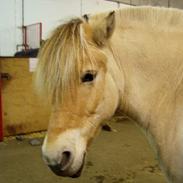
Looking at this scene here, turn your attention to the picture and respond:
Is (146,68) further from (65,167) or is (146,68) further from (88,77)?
(65,167)

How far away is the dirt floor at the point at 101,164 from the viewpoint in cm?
239

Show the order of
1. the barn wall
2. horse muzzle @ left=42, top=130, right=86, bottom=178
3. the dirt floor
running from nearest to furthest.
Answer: horse muzzle @ left=42, top=130, right=86, bottom=178
the dirt floor
the barn wall

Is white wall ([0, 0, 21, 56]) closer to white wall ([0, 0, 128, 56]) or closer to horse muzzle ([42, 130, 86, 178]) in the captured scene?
white wall ([0, 0, 128, 56])

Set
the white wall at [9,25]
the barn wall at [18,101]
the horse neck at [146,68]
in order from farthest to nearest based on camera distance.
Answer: the white wall at [9,25], the barn wall at [18,101], the horse neck at [146,68]

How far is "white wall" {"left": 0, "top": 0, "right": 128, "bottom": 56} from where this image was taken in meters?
5.94

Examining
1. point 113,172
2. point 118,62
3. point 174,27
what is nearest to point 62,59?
point 118,62

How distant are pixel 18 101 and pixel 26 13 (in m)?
3.28

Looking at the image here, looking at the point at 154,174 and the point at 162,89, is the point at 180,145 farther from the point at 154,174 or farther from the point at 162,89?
the point at 154,174

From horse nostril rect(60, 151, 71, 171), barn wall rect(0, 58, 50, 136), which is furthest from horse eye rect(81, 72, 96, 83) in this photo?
barn wall rect(0, 58, 50, 136)

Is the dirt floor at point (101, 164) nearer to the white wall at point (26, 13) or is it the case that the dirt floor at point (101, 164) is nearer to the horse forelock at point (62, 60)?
the horse forelock at point (62, 60)

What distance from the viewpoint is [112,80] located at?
42.9 inches

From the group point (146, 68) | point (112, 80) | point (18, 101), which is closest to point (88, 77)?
point (112, 80)

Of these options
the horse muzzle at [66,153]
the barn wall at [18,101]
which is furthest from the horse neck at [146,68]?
the barn wall at [18,101]

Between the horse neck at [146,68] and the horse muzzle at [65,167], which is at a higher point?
the horse neck at [146,68]
